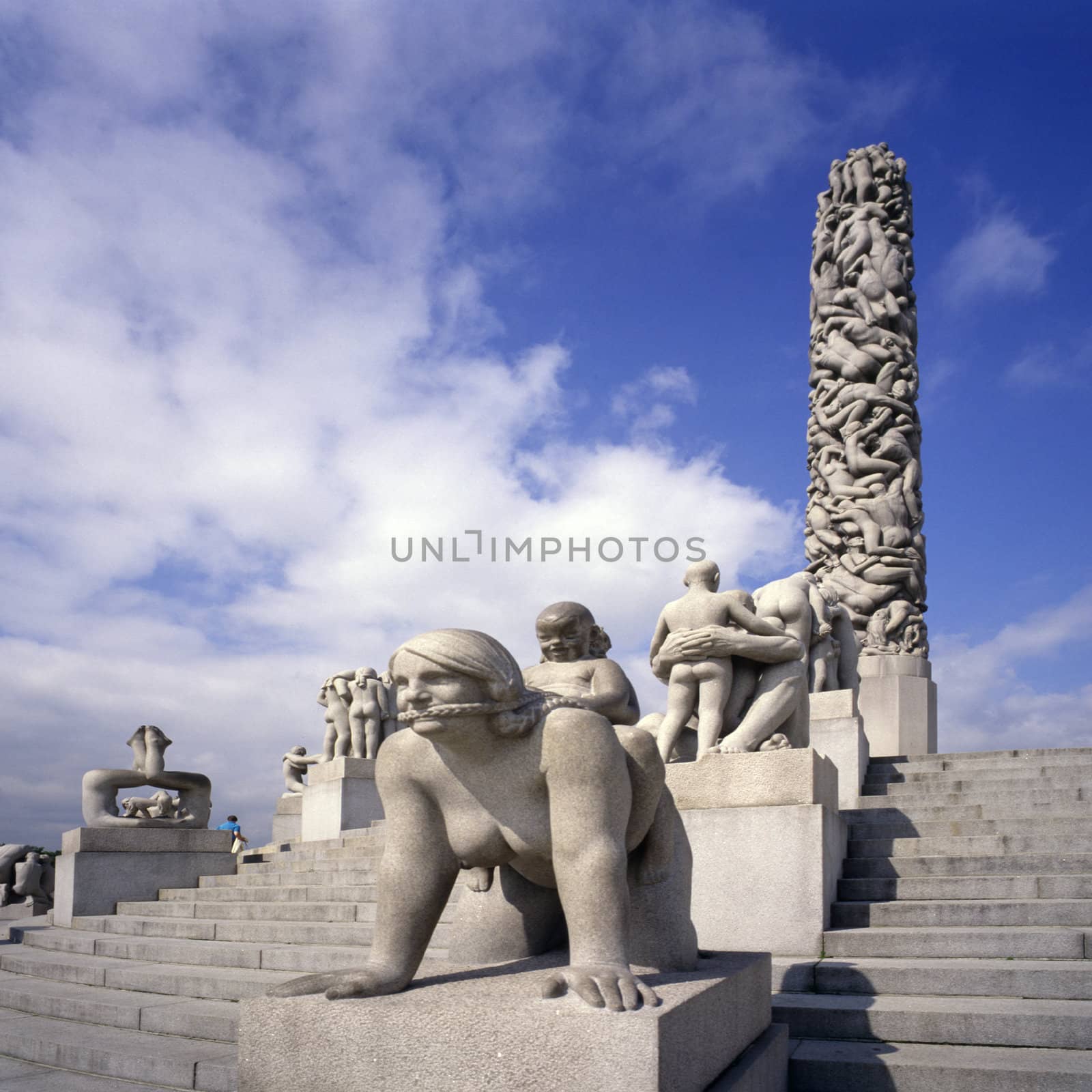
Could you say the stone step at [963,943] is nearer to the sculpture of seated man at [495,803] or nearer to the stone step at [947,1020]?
the stone step at [947,1020]

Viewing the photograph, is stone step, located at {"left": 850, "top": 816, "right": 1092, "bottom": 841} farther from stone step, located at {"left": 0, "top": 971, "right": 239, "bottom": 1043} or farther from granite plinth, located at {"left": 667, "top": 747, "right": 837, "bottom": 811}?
stone step, located at {"left": 0, "top": 971, "right": 239, "bottom": 1043}

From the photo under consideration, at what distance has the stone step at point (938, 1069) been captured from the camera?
4.18 m

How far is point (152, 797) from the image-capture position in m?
10.9

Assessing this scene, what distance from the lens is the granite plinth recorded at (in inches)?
254

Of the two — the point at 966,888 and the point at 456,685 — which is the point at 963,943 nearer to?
the point at 966,888

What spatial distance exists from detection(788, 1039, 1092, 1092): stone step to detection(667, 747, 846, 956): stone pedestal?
60.6 inches

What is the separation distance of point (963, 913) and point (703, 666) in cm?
222

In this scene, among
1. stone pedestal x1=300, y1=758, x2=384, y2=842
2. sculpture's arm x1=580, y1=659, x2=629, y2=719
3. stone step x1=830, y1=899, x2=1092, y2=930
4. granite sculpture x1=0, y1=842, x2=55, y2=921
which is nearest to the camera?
sculpture's arm x1=580, y1=659, x2=629, y2=719

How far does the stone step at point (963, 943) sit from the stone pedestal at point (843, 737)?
3293mm

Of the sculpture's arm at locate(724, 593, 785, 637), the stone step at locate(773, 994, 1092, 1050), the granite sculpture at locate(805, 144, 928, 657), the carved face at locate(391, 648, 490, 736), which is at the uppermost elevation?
the granite sculpture at locate(805, 144, 928, 657)

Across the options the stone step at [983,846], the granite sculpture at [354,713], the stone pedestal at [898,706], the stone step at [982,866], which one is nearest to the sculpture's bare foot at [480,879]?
the stone step at [982,866]

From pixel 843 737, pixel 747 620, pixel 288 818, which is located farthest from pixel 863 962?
pixel 288 818

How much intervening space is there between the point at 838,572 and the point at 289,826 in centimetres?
1019

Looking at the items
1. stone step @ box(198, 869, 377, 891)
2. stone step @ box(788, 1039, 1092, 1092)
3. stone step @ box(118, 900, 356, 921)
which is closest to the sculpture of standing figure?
stone step @ box(198, 869, 377, 891)
